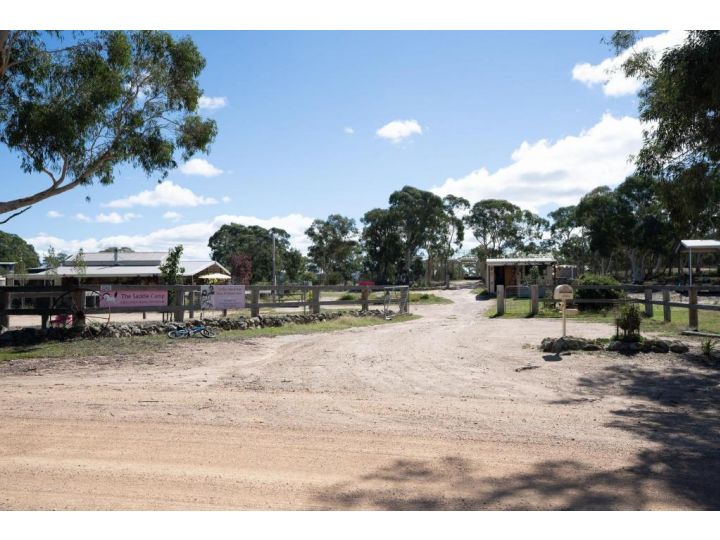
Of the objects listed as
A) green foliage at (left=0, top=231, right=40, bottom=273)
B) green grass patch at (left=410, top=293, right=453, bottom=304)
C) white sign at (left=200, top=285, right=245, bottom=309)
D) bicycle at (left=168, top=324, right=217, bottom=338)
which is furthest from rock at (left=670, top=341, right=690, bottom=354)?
green foliage at (left=0, top=231, right=40, bottom=273)

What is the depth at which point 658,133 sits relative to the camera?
1231cm

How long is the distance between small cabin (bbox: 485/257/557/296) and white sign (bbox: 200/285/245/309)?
83.1 feet

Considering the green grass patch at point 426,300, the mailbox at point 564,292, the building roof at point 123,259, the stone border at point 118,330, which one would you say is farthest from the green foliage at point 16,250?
the mailbox at point 564,292

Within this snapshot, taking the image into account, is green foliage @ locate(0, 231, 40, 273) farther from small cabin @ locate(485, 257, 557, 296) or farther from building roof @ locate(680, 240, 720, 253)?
building roof @ locate(680, 240, 720, 253)

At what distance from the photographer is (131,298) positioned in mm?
15062

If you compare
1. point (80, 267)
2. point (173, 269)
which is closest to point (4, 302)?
point (173, 269)

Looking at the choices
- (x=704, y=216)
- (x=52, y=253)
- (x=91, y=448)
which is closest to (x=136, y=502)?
(x=91, y=448)

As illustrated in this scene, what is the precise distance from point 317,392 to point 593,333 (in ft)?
31.2

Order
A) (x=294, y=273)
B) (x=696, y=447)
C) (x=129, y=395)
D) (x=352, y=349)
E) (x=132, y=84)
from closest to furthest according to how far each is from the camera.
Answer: (x=696, y=447) < (x=129, y=395) < (x=352, y=349) < (x=132, y=84) < (x=294, y=273)

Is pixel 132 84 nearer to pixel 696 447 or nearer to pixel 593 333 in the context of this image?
pixel 593 333

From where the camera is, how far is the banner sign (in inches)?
578

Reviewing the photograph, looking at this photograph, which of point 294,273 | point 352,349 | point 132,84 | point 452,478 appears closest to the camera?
point 452,478

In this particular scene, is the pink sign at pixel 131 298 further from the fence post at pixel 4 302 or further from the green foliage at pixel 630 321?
the green foliage at pixel 630 321

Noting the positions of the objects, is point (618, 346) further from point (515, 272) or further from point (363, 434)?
point (515, 272)
